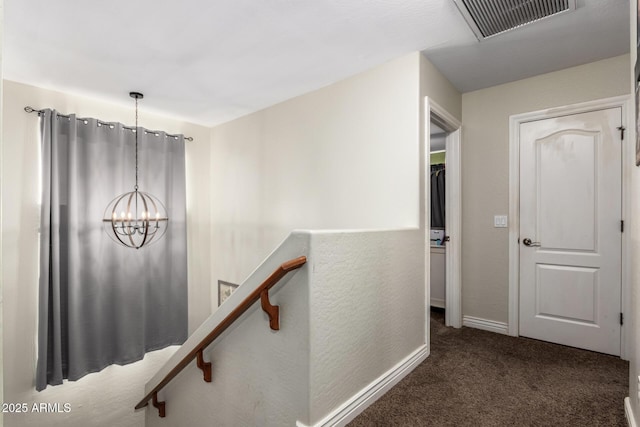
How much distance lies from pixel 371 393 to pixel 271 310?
2.81 ft

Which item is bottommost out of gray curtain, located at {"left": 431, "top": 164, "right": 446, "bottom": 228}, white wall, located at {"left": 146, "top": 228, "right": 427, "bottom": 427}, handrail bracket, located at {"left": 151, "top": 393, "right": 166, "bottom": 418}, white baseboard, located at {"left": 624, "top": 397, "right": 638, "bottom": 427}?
handrail bracket, located at {"left": 151, "top": 393, "right": 166, "bottom": 418}

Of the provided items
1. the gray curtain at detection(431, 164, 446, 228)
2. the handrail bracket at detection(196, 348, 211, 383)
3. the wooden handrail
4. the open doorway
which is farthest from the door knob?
the handrail bracket at detection(196, 348, 211, 383)

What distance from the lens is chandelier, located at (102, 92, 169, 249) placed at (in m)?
3.59

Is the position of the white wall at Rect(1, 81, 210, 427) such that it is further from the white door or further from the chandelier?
the white door

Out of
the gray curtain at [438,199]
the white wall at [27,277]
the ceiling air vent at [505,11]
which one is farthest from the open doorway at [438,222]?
the white wall at [27,277]

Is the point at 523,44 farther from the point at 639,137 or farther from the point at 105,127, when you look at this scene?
the point at 105,127

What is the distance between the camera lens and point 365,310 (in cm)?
200

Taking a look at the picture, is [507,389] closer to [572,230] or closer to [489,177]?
[572,230]

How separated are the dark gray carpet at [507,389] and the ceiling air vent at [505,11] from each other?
92.2 inches

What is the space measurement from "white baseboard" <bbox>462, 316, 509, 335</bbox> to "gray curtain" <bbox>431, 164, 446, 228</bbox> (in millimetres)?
1497

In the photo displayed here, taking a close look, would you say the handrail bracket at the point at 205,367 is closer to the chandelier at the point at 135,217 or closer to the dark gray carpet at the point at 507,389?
the dark gray carpet at the point at 507,389

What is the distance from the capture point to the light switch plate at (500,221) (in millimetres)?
3116

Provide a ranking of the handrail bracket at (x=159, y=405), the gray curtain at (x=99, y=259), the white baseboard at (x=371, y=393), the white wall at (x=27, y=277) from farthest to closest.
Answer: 1. the gray curtain at (x=99, y=259)
2. the white wall at (x=27, y=277)
3. the handrail bracket at (x=159, y=405)
4. the white baseboard at (x=371, y=393)

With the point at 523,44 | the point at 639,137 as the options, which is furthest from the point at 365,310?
the point at 523,44
